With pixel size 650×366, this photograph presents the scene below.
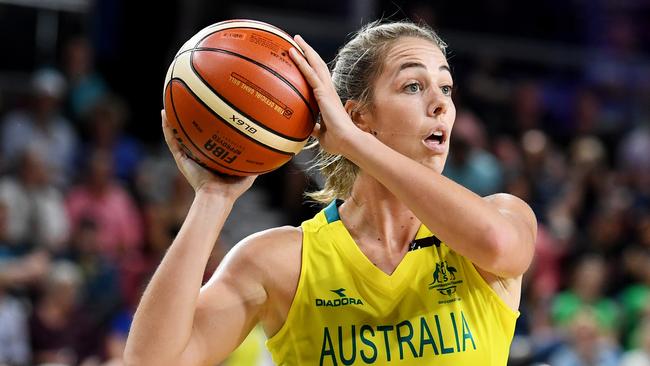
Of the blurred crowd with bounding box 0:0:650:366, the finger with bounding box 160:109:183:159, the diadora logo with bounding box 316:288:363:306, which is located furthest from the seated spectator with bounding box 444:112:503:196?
the finger with bounding box 160:109:183:159

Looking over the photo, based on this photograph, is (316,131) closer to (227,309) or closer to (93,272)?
(227,309)

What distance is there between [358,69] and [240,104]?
588 mm

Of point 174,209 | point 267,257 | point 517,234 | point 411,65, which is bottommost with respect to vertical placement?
point 174,209

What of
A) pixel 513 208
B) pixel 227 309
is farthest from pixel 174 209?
pixel 513 208

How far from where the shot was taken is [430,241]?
3.28 metres

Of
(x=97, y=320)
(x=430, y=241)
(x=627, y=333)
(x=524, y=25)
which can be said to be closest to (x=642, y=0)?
(x=524, y=25)

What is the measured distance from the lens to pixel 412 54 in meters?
3.22

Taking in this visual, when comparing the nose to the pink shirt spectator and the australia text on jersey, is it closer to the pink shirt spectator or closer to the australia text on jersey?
the australia text on jersey

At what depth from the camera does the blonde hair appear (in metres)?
3.32

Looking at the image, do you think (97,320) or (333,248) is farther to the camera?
(97,320)

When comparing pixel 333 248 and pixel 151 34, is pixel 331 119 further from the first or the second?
pixel 151 34

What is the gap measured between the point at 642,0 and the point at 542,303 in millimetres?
7366

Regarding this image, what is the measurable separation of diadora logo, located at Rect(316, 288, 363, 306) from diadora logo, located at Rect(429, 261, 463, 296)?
0.81ft

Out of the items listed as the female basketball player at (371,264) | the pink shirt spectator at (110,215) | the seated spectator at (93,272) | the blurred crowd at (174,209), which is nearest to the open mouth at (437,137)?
the female basketball player at (371,264)
